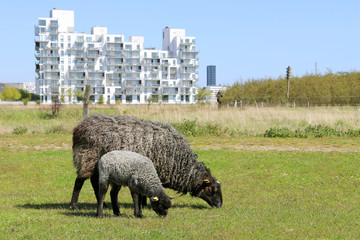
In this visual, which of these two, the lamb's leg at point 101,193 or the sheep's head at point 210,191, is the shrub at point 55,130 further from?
the lamb's leg at point 101,193

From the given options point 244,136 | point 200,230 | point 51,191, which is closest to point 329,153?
point 244,136

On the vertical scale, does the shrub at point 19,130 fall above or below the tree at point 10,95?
below

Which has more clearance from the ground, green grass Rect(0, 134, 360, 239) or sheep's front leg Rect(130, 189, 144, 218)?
sheep's front leg Rect(130, 189, 144, 218)

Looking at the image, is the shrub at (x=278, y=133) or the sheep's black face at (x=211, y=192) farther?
the shrub at (x=278, y=133)

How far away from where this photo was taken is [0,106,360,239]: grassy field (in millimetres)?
8242

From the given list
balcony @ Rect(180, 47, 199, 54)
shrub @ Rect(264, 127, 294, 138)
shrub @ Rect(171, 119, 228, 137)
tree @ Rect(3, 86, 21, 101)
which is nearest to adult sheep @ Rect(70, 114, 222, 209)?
shrub @ Rect(171, 119, 228, 137)

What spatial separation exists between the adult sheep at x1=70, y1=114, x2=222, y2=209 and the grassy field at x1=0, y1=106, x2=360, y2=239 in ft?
1.96

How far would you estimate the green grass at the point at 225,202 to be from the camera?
820 centimetres

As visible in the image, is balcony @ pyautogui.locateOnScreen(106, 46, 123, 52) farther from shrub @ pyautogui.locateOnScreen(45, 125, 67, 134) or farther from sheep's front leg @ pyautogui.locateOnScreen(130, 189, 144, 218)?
sheep's front leg @ pyautogui.locateOnScreen(130, 189, 144, 218)

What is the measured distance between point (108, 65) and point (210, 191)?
15804 centimetres

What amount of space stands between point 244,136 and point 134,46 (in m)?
148

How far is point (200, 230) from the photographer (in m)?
8.23

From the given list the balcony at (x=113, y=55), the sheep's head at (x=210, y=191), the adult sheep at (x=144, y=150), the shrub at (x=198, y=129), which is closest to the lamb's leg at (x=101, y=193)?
the adult sheep at (x=144, y=150)

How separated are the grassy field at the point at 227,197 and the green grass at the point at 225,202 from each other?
0.02m
